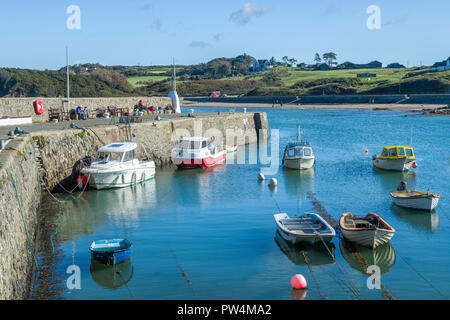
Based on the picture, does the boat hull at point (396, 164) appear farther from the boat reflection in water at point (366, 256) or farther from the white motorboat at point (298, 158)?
the boat reflection in water at point (366, 256)

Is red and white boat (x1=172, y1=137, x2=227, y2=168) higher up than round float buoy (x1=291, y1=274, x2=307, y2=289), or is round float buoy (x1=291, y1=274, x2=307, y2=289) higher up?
red and white boat (x1=172, y1=137, x2=227, y2=168)

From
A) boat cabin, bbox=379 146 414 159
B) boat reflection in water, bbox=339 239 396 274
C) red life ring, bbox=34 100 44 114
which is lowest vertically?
boat reflection in water, bbox=339 239 396 274

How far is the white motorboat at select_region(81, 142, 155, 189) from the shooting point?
81.1 ft

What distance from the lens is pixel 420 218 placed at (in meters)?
20.9

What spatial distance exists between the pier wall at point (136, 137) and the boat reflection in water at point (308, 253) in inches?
519

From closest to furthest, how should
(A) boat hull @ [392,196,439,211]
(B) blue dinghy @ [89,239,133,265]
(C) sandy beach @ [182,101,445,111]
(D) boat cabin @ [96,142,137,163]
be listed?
(B) blue dinghy @ [89,239,133,265]
(A) boat hull @ [392,196,439,211]
(D) boat cabin @ [96,142,137,163]
(C) sandy beach @ [182,101,445,111]

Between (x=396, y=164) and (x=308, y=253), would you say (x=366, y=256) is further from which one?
(x=396, y=164)

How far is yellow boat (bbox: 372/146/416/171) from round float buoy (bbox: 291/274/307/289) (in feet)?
63.8

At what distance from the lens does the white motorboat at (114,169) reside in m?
24.7

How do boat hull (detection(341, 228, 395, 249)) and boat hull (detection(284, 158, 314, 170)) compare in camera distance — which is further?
boat hull (detection(284, 158, 314, 170))

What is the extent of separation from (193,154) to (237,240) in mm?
14737

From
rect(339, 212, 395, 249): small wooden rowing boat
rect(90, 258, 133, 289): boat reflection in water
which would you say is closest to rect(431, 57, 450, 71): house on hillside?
rect(339, 212, 395, 249): small wooden rowing boat

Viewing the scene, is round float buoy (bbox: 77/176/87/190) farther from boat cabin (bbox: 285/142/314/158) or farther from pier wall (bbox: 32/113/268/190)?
boat cabin (bbox: 285/142/314/158)

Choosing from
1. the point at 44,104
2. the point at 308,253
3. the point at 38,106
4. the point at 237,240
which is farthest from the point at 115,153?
the point at 44,104
